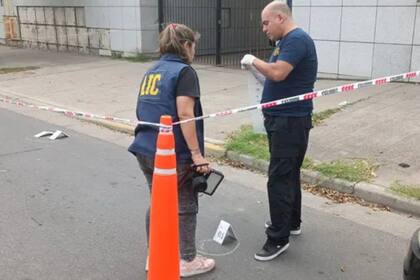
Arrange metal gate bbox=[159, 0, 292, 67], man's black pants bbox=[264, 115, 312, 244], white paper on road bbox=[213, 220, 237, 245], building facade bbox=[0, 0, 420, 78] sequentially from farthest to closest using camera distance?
metal gate bbox=[159, 0, 292, 67] → building facade bbox=[0, 0, 420, 78] → white paper on road bbox=[213, 220, 237, 245] → man's black pants bbox=[264, 115, 312, 244]

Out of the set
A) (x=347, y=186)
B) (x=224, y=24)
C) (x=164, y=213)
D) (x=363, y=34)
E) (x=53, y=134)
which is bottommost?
(x=53, y=134)

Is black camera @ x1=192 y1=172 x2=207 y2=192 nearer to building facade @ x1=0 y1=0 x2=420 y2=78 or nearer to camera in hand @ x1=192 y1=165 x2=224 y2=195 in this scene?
camera in hand @ x1=192 y1=165 x2=224 y2=195

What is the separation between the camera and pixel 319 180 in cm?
532

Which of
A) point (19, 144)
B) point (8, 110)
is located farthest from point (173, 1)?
point (19, 144)

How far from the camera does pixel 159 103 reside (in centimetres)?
328

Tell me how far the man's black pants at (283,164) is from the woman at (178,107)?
58 cm

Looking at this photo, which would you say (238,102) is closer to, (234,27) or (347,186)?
(347,186)

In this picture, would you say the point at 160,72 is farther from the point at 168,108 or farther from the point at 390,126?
the point at 390,126

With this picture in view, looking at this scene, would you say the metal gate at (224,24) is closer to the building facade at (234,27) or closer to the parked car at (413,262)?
the building facade at (234,27)

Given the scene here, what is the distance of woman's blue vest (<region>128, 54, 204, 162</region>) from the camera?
3.23 metres

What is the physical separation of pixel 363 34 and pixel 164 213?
25.7 ft

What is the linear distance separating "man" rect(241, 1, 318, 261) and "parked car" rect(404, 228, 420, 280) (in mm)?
1419

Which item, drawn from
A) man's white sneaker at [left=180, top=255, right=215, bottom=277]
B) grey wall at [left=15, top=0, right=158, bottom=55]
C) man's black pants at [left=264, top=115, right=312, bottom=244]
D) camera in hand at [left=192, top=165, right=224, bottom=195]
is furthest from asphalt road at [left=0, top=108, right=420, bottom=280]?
grey wall at [left=15, top=0, right=158, bottom=55]

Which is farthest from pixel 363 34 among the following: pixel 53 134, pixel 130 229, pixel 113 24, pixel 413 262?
pixel 413 262
